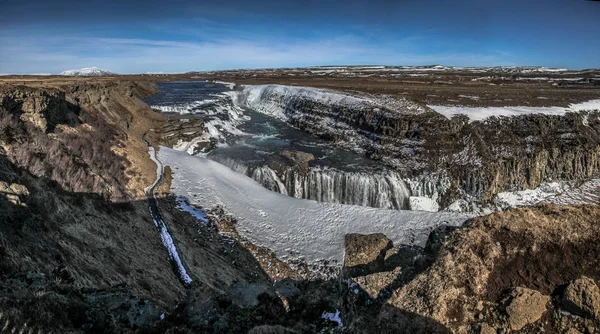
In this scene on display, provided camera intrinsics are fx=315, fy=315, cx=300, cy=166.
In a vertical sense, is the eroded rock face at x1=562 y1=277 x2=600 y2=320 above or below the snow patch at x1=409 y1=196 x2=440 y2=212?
above

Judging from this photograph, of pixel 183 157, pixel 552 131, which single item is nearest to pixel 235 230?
pixel 183 157

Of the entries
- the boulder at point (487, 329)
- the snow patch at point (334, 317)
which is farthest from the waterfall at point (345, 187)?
the boulder at point (487, 329)

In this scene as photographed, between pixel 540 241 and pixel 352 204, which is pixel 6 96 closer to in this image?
pixel 352 204

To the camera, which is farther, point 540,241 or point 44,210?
point 44,210

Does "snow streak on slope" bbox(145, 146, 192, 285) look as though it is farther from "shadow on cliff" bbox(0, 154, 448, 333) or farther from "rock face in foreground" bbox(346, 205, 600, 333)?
Answer: "rock face in foreground" bbox(346, 205, 600, 333)

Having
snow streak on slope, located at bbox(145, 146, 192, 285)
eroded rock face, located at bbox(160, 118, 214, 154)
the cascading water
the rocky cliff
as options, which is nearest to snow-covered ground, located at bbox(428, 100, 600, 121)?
the rocky cliff

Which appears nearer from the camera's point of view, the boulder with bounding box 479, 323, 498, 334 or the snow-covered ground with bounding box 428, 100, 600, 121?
the boulder with bounding box 479, 323, 498, 334

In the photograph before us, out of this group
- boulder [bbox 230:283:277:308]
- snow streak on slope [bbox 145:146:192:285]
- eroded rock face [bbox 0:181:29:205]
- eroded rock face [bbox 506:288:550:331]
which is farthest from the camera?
Result: snow streak on slope [bbox 145:146:192:285]
